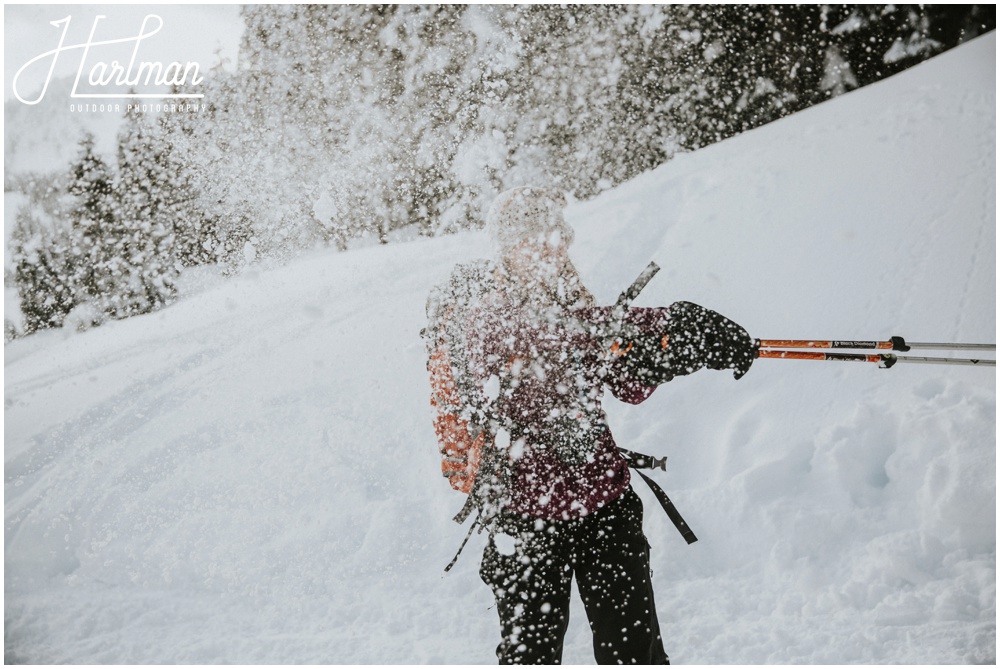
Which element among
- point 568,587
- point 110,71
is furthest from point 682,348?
point 110,71

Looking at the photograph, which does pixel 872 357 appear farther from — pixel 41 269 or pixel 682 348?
pixel 41 269

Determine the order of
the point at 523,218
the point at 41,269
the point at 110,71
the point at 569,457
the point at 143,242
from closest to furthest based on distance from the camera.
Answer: the point at 569,457, the point at 523,218, the point at 110,71, the point at 41,269, the point at 143,242

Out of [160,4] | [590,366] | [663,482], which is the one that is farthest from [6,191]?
[663,482]

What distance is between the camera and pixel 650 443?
2021mm

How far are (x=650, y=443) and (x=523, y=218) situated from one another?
117 cm

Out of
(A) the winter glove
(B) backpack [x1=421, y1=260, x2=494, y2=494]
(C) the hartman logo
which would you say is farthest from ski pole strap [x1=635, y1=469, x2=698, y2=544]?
(C) the hartman logo

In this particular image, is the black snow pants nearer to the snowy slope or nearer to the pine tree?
the snowy slope

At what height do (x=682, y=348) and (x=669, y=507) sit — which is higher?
(x=682, y=348)

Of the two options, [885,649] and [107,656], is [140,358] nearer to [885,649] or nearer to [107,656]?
[107,656]

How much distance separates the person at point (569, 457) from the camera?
1.14 m

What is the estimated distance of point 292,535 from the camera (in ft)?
6.62

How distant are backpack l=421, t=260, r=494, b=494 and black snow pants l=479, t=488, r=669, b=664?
0.64 ft

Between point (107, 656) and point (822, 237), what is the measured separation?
3314 mm

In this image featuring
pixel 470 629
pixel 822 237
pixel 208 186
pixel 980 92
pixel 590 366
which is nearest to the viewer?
pixel 590 366
